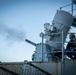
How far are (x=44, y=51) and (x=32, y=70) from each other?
128 centimetres

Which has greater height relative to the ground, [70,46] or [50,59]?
[70,46]

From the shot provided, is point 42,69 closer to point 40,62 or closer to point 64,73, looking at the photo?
point 40,62

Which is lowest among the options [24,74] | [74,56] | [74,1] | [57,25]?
[24,74]

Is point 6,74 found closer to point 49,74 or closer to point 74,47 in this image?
point 49,74

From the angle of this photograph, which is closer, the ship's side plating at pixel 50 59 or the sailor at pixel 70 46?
the ship's side plating at pixel 50 59

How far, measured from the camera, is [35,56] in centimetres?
1142

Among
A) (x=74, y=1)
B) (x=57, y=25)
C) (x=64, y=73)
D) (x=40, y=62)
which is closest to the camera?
(x=64, y=73)

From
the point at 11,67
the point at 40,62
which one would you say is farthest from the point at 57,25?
the point at 11,67

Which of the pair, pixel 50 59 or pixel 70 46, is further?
pixel 70 46

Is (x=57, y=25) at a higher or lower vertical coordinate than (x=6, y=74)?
higher

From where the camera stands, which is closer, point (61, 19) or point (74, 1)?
point (61, 19)

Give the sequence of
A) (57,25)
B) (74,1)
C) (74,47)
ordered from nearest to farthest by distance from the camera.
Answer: (74,47)
(57,25)
(74,1)

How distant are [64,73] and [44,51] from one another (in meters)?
1.84

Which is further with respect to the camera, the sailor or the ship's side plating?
the sailor
